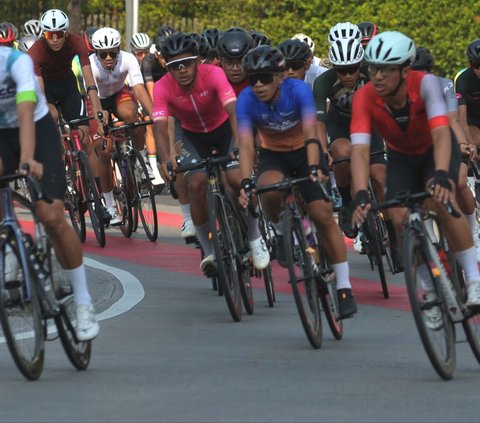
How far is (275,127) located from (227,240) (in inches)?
37.1

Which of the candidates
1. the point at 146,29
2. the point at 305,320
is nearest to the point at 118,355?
the point at 305,320

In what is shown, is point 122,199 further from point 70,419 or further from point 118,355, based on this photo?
point 70,419

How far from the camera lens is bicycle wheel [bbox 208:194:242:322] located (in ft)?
36.4

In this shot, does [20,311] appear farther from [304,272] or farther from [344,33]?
[344,33]

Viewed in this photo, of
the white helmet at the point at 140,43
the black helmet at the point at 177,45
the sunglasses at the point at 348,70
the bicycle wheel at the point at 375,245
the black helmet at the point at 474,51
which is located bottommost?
the bicycle wheel at the point at 375,245

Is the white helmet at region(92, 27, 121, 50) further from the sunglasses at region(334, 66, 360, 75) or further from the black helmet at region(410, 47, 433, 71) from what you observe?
the sunglasses at region(334, 66, 360, 75)

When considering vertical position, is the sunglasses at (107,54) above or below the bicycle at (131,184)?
above

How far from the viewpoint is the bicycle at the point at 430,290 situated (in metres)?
8.75

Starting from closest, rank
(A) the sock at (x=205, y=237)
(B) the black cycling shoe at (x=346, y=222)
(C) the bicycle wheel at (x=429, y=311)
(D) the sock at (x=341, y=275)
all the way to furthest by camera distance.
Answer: (C) the bicycle wheel at (x=429, y=311) < (D) the sock at (x=341, y=275) < (A) the sock at (x=205, y=237) < (B) the black cycling shoe at (x=346, y=222)

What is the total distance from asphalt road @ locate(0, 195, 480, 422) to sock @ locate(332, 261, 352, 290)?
339 mm

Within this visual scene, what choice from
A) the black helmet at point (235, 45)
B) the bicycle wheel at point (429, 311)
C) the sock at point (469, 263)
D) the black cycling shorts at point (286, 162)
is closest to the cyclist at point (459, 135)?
the black cycling shorts at point (286, 162)

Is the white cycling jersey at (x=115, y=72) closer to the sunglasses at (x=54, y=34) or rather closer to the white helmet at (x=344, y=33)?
the sunglasses at (x=54, y=34)

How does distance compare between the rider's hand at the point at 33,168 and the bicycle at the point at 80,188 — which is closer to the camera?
the rider's hand at the point at 33,168

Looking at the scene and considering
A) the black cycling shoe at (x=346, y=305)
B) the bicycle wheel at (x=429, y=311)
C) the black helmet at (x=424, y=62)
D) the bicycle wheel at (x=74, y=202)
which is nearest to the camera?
the bicycle wheel at (x=429, y=311)
